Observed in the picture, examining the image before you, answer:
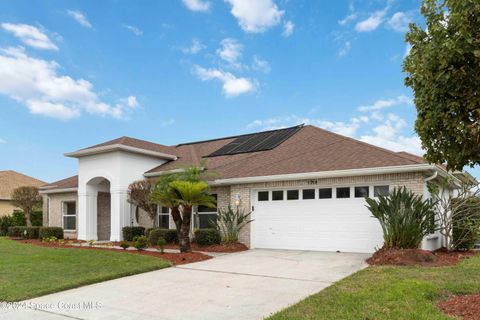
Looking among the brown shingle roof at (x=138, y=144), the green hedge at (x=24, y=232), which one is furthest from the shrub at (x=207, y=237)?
the green hedge at (x=24, y=232)

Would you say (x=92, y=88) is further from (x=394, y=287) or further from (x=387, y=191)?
(x=394, y=287)

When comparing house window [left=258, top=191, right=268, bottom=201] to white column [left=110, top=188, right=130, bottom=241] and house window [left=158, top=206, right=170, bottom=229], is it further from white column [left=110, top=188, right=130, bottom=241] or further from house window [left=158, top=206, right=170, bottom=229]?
white column [left=110, top=188, right=130, bottom=241]

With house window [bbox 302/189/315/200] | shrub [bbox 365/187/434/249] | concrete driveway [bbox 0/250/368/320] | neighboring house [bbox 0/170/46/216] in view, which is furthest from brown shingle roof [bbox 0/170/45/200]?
shrub [bbox 365/187/434/249]

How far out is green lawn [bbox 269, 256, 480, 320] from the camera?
5742 mm

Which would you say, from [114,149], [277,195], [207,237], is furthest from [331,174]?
[114,149]

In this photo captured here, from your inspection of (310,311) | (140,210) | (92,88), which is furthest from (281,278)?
(92,88)

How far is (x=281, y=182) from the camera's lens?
1460 cm

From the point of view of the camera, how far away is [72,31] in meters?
16.1

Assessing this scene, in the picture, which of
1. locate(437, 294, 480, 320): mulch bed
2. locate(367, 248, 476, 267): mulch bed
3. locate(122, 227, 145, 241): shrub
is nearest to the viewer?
locate(437, 294, 480, 320): mulch bed

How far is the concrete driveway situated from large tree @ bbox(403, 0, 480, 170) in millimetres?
3682

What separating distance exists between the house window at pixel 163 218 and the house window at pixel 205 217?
2082mm

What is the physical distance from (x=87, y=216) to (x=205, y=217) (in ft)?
22.8

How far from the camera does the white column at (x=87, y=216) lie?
1980cm

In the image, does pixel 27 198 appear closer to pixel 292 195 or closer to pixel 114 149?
pixel 114 149
